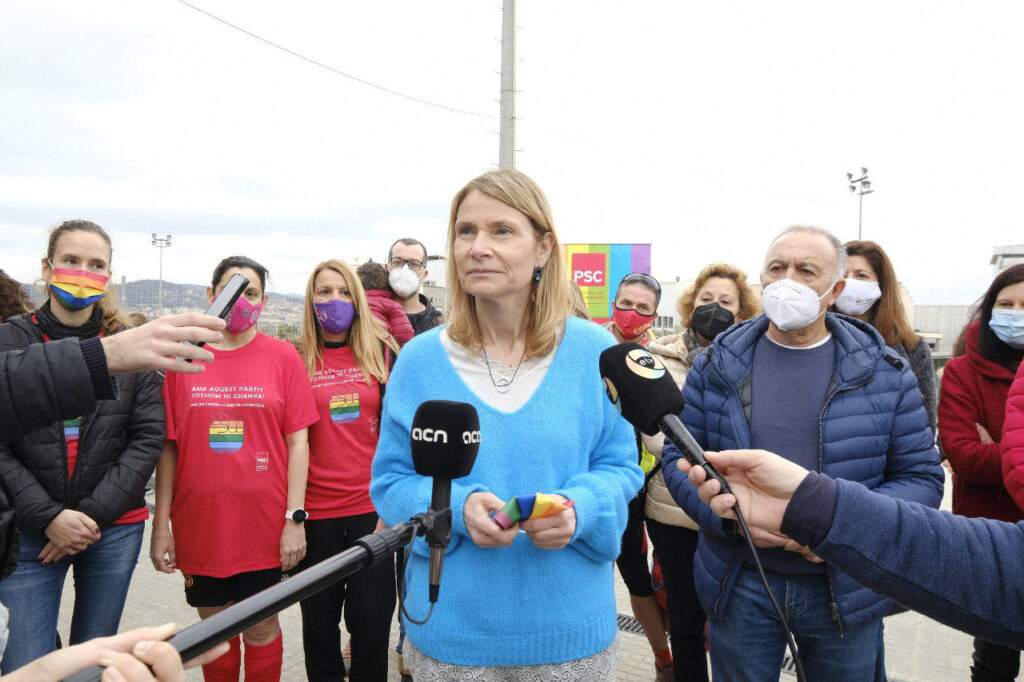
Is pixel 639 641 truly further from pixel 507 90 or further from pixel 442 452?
pixel 507 90

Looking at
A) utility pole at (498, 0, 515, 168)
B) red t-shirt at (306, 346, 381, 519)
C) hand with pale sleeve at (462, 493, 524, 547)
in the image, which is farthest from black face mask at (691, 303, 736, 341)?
utility pole at (498, 0, 515, 168)

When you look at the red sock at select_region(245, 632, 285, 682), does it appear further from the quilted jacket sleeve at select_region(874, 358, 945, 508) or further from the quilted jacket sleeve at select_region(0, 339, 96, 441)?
the quilted jacket sleeve at select_region(874, 358, 945, 508)

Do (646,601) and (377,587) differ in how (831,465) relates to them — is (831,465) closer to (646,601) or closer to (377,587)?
(646,601)

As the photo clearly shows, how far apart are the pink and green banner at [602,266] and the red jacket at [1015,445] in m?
12.6

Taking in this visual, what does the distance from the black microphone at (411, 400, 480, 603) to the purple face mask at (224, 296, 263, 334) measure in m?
2.15

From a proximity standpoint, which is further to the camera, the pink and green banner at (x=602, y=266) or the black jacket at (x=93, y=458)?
the pink and green banner at (x=602, y=266)

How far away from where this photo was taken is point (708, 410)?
2.70 m

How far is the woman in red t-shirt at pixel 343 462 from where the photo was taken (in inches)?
134

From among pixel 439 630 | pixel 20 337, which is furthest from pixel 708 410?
pixel 20 337

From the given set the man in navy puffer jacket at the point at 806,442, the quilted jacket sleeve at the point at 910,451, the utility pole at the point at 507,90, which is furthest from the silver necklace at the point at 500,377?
the utility pole at the point at 507,90

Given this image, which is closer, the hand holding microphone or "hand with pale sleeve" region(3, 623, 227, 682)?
"hand with pale sleeve" region(3, 623, 227, 682)

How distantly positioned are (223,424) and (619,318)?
2.49m

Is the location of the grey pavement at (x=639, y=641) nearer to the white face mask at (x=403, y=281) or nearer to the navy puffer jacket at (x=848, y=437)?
the navy puffer jacket at (x=848, y=437)

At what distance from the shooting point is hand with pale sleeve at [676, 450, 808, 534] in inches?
54.1
